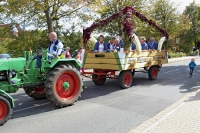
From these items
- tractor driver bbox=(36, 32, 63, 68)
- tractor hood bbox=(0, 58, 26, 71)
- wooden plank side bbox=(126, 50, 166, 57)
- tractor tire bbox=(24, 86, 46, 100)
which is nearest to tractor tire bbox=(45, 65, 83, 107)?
tractor driver bbox=(36, 32, 63, 68)

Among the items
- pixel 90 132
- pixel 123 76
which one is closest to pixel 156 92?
pixel 123 76

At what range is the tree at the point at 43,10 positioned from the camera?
10.5m

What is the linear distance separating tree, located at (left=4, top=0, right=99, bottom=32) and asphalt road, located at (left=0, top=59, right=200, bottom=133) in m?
4.88

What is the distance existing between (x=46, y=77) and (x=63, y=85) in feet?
1.64

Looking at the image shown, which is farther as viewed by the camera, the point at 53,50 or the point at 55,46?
the point at 53,50

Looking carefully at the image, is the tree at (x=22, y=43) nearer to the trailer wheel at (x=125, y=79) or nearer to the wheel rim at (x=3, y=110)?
the trailer wheel at (x=125, y=79)

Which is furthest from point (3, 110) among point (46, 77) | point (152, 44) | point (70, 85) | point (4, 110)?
point (152, 44)

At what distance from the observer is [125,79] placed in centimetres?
793

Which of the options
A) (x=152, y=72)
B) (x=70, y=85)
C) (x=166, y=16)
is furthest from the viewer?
(x=166, y=16)

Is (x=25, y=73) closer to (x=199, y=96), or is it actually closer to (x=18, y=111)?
(x=18, y=111)

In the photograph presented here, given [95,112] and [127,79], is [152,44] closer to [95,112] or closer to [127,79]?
[127,79]

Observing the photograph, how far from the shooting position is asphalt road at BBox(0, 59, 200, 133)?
4273 mm

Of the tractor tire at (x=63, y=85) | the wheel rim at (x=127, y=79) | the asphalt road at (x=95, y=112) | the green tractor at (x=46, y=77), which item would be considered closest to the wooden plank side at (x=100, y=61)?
the wheel rim at (x=127, y=79)

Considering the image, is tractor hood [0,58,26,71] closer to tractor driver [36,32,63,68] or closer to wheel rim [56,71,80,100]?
tractor driver [36,32,63,68]
